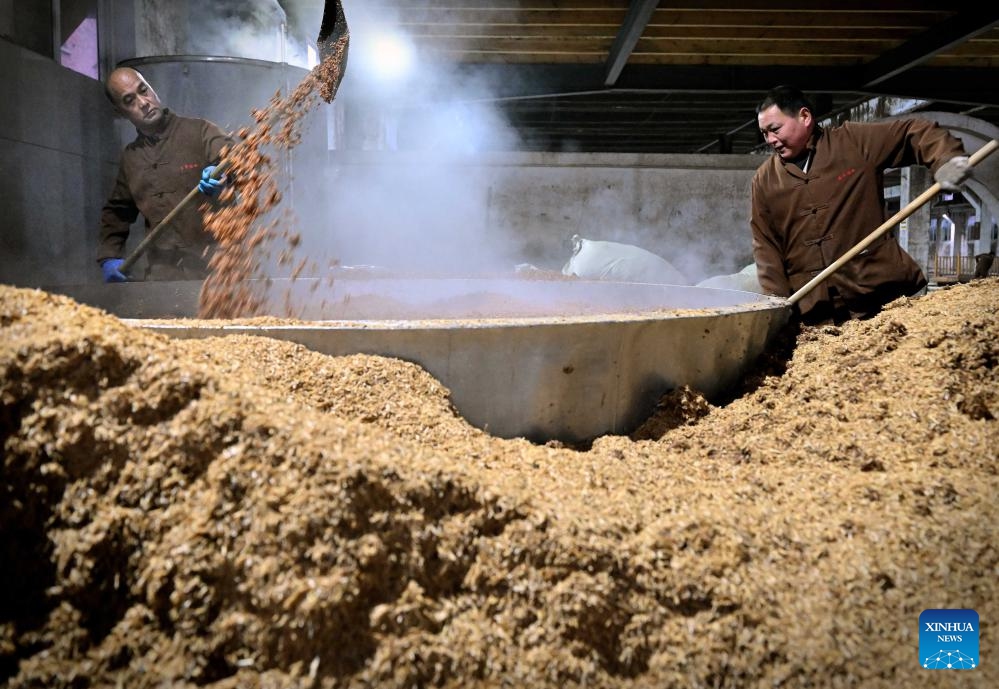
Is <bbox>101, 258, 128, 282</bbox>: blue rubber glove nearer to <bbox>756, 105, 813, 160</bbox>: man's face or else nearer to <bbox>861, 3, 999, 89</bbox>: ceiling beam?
<bbox>756, 105, 813, 160</bbox>: man's face

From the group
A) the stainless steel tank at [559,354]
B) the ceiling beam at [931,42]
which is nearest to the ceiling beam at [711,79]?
the ceiling beam at [931,42]

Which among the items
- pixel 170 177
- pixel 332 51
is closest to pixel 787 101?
pixel 332 51

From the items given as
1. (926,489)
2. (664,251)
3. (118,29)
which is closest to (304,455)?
(926,489)

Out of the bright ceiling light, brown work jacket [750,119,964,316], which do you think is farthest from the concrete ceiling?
brown work jacket [750,119,964,316]

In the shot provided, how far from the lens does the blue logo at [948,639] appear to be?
4.43 feet

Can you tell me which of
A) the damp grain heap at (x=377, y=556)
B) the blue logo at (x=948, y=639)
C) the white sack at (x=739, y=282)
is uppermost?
the white sack at (x=739, y=282)

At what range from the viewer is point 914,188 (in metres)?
10.1

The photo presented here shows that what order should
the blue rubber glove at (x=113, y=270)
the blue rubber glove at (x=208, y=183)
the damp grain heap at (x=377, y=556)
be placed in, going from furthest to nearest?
the blue rubber glove at (x=113, y=270) < the blue rubber glove at (x=208, y=183) < the damp grain heap at (x=377, y=556)

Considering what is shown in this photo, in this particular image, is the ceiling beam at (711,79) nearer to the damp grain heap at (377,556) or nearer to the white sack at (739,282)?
the white sack at (739,282)

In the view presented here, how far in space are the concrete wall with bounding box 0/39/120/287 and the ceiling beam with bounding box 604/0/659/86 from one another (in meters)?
4.04

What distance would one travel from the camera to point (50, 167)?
15.6 feet

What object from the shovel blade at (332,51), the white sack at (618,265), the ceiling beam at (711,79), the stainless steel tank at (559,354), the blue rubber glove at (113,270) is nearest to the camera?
the stainless steel tank at (559,354)

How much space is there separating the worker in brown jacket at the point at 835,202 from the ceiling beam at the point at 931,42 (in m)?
3.05

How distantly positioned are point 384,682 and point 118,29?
6.20 m
